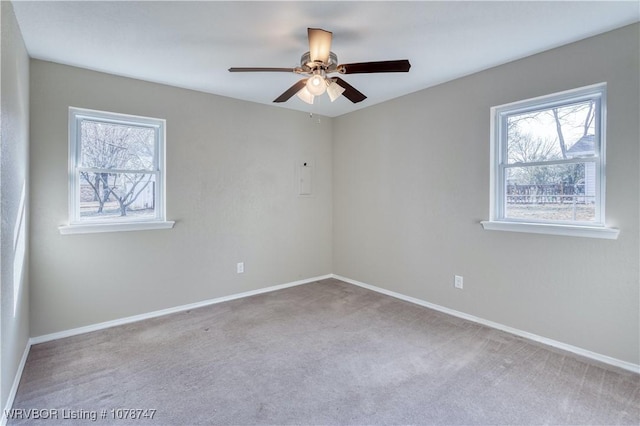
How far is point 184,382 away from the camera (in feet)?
7.20

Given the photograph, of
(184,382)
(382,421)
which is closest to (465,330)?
(382,421)

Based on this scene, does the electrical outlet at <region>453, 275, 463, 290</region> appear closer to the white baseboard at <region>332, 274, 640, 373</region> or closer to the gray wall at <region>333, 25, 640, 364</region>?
the gray wall at <region>333, 25, 640, 364</region>

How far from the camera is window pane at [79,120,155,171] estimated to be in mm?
3057

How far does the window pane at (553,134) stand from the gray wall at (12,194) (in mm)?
3763

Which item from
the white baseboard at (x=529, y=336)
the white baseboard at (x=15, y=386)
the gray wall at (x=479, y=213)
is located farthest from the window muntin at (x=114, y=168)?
the white baseboard at (x=529, y=336)

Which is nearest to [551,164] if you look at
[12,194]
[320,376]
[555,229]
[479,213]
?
[555,229]

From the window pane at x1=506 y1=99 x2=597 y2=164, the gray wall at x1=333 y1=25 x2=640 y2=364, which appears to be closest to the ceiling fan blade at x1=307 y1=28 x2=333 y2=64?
the gray wall at x1=333 y1=25 x2=640 y2=364

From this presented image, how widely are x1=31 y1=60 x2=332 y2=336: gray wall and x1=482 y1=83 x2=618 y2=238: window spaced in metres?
2.49

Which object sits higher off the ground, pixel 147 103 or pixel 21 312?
pixel 147 103

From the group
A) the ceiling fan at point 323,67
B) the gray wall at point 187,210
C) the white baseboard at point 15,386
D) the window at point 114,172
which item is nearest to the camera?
the white baseboard at point 15,386

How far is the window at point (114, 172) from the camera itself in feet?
9.80

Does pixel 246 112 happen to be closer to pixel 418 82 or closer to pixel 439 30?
pixel 418 82

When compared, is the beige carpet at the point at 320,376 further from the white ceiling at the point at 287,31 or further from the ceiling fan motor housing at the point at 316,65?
the white ceiling at the point at 287,31

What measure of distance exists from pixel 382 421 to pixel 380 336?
3.60 feet
